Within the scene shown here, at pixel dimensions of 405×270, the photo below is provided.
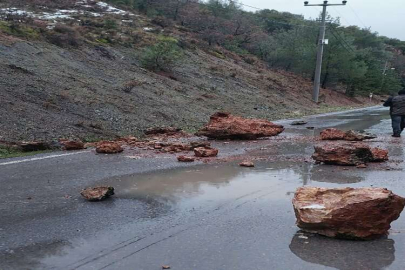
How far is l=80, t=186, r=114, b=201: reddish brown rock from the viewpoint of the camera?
242 inches

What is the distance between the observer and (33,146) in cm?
1020

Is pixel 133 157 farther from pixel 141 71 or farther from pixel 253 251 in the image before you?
pixel 141 71

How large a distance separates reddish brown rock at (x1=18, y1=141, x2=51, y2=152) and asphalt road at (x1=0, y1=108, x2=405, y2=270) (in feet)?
3.21

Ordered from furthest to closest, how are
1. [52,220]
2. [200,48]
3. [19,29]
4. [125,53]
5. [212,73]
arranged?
[200,48], [212,73], [125,53], [19,29], [52,220]

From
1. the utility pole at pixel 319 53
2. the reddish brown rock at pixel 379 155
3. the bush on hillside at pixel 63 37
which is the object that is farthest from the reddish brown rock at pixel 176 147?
the utility pole at pixel 319 53

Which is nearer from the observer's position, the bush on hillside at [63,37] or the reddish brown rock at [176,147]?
the reddish brown rock at [176,147]

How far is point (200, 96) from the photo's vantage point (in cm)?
2297

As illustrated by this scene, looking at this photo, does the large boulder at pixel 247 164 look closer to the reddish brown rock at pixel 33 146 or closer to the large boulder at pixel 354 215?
the large boulder at pixel 354 215

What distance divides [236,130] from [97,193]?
6913mm

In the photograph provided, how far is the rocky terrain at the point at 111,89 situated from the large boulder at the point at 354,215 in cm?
785

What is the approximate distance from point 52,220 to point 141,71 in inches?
736

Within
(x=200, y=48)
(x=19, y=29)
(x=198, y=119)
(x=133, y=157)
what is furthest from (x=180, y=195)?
(x=200, y=48)

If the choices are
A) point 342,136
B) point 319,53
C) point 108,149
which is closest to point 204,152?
point 108,149

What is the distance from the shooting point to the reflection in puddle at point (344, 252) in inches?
166
